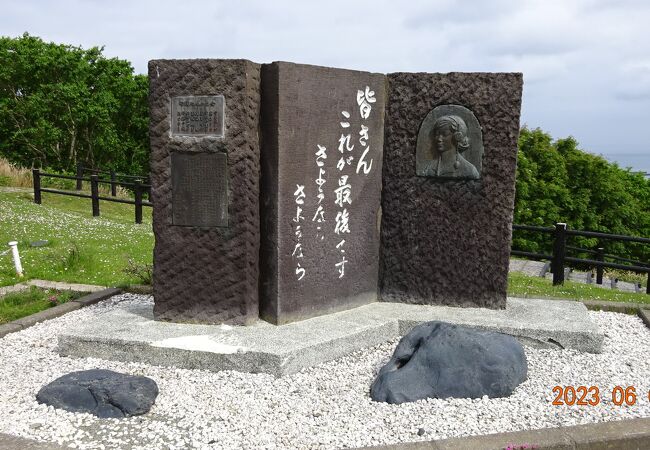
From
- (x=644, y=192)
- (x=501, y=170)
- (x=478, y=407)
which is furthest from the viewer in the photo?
(x=644, y=192)

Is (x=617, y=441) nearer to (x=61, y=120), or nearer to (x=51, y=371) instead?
(x=51, y=371)

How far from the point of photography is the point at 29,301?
252 inches

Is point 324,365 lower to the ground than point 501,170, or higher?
lower

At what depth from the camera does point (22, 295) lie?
21.4ft

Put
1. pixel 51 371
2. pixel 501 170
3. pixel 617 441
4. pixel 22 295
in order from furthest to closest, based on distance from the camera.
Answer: pixel 22 295, pixel 501 170, pixel 51 371, pixel 617 441

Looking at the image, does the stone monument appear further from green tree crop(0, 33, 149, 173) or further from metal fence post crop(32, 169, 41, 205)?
green tree crop(0, 33, 149, 173)

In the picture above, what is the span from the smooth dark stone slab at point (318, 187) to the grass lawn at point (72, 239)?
2.80m

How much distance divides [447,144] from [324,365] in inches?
89.8

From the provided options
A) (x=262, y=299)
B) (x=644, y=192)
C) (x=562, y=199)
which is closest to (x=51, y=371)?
(x=262, y=299)

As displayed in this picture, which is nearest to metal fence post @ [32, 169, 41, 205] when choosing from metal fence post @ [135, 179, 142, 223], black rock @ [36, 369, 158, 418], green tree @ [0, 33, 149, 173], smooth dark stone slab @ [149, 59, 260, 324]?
metal fence post @ [135, 179, 142, 223]

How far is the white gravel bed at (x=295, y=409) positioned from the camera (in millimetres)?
3545

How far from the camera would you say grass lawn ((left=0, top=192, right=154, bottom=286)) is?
769 centimetres

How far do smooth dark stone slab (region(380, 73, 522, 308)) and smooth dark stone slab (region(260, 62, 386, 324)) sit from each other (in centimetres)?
18

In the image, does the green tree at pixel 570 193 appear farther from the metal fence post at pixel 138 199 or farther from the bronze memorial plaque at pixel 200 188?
the bronze memorial plaque at pixel 200 188
